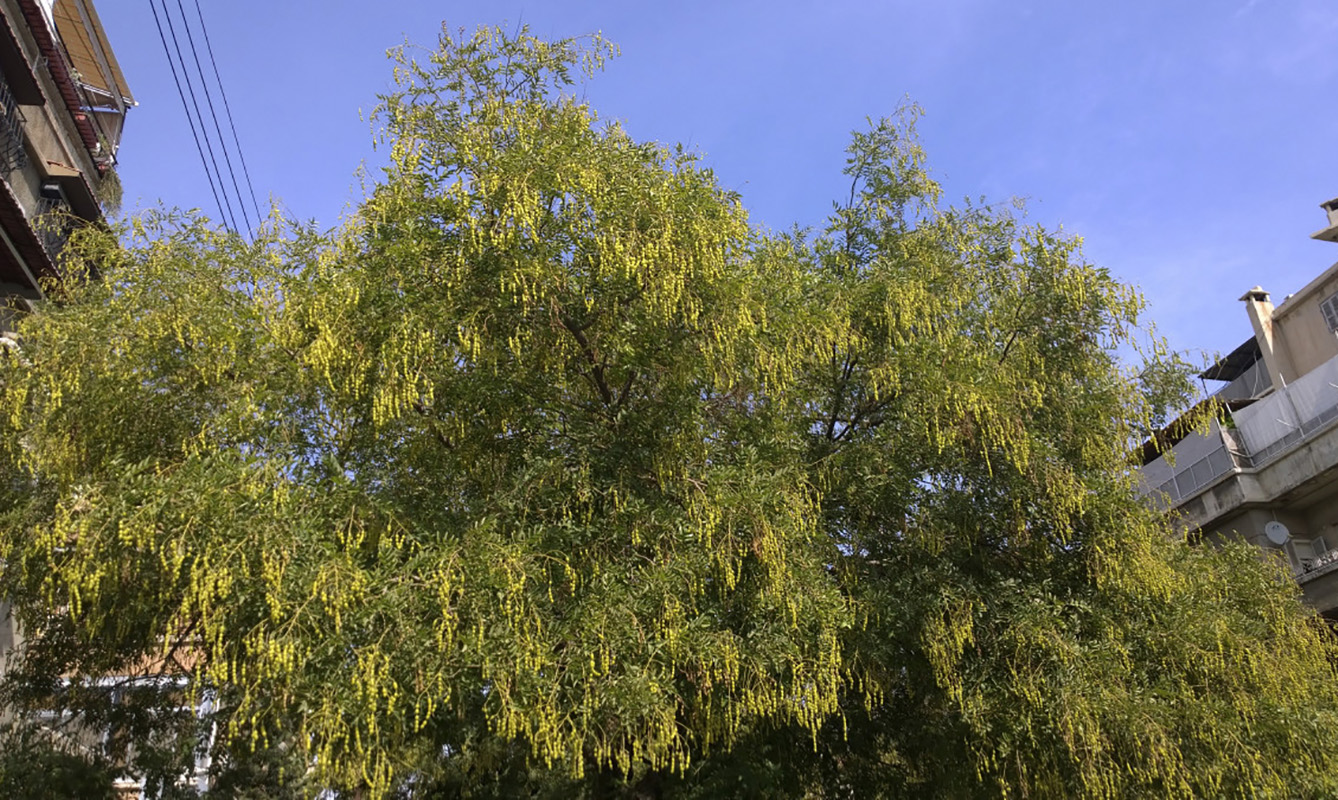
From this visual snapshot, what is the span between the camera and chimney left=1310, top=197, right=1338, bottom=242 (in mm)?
21641

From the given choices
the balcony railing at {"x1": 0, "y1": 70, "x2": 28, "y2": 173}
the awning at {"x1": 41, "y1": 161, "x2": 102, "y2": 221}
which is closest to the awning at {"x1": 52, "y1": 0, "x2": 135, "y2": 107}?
the awning at {"x1": 41, "y1": 161, "x2": 102, "y2": 221}

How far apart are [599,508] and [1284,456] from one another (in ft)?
54.7

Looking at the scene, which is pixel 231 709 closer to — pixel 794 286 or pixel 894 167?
pixel 794 286

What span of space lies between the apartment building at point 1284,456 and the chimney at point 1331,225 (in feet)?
0.07

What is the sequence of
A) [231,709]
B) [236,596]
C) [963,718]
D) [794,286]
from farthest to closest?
[794,286] < [963,718] < [231,709] < [236,596]

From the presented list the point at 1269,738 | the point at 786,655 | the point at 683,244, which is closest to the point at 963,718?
the point at 786,655

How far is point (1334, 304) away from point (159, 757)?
23272 mm

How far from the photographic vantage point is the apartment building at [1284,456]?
18.5m

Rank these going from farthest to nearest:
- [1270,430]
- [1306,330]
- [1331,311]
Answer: [1306,330]
[1331,311]
[1270,430]

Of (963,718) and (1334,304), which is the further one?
(1334,304)

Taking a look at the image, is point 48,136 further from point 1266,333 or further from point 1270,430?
point 1266,333

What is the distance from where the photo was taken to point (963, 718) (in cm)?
875

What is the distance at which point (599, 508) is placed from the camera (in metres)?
8.38

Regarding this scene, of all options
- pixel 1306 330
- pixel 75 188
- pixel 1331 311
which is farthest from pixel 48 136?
pixel 1306 330
